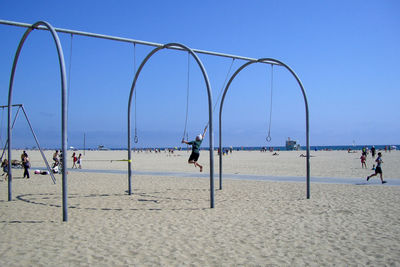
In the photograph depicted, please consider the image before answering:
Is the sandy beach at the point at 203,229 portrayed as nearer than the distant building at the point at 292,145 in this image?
Yes

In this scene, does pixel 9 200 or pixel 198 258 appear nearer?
pixel 198 258

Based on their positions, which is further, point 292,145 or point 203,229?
point 292,145

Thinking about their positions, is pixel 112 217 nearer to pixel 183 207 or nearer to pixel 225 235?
pixel 183 207

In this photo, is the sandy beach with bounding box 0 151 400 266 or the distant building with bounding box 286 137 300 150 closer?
the sandy beach with bounding box 0 151 400 266

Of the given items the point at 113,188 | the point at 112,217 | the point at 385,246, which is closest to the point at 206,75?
the point at 112,217

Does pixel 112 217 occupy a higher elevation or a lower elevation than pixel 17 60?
lower

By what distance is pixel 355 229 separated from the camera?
22.6 feet

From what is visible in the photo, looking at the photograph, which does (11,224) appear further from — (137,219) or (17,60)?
(17,60)

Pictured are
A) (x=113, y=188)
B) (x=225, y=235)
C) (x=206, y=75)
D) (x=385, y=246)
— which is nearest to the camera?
(x=385, y=246)

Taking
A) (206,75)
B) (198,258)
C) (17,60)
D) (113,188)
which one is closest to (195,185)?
(113,188)

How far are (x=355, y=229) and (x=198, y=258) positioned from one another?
3446mm

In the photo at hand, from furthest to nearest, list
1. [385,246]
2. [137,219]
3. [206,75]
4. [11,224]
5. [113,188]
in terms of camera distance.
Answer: [113,188] < [206,75] < [137,219] < [11,224] < [385,246]

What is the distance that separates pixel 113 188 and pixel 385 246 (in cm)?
1019

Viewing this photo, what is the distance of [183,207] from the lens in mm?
9562
